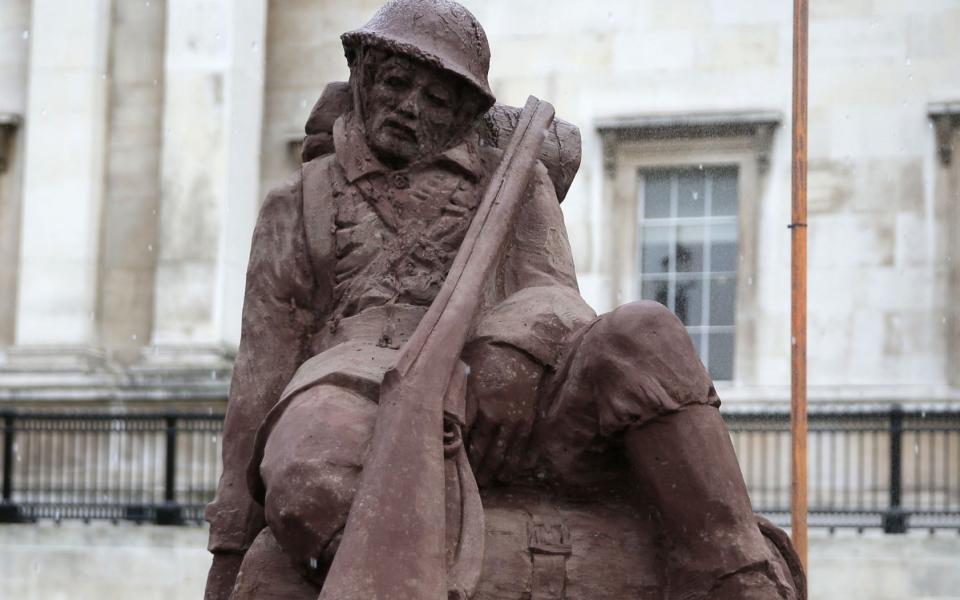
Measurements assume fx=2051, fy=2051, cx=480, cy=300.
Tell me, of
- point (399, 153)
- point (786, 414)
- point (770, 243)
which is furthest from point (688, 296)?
point (399, 153)

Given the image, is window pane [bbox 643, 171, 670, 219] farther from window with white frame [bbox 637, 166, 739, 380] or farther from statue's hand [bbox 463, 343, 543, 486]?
statue's hand [bbox 463, 343, 543, 486]

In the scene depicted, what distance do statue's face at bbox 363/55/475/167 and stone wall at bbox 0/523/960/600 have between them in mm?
10099

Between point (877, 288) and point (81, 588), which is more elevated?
point (877, 288)

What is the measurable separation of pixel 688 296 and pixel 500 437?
1699 cm

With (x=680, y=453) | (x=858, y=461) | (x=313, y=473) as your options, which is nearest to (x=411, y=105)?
(x=313, y=473)

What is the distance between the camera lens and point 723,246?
22.5 m

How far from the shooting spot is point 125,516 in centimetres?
1831

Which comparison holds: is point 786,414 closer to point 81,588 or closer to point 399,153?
point 81,588

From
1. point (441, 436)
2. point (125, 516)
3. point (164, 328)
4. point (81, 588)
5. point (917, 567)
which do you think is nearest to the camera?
point (441, 436)

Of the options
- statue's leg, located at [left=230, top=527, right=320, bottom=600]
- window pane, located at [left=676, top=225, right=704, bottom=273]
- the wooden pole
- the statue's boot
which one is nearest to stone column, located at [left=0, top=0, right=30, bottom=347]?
window pane, located at [left=676, top=225, right=704, bottom=273]

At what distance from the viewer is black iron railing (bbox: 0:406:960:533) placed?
18.2 meters

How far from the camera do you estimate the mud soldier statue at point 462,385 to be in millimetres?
5332

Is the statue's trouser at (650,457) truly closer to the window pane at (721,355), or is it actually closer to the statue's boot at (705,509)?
the statue's boot at (705,509)

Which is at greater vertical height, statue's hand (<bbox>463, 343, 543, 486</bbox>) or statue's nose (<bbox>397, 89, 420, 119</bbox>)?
statue's nose (<bbox>397, 89, 420, 119</bbox>)
